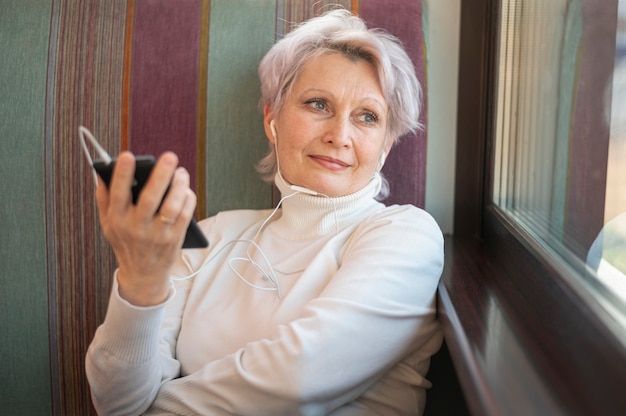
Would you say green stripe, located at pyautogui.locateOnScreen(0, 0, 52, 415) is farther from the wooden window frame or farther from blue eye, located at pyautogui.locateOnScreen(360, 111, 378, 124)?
the wooden window frame

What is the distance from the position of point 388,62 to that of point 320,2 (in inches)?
11.9

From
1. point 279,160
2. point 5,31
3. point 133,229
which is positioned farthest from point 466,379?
point 5,31

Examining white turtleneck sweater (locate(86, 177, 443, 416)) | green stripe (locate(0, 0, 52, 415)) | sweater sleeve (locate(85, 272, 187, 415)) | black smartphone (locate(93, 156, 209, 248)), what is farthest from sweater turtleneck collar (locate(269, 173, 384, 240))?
green stripe (locate(0, 0, 52, 415))

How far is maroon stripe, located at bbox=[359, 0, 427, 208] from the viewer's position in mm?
1511

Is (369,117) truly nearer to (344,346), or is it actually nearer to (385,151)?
(385,151)

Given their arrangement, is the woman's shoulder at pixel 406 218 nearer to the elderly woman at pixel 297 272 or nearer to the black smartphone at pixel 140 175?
the elderly woman at pixel 297 272

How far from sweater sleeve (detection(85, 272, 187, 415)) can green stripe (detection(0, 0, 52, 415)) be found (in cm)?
46

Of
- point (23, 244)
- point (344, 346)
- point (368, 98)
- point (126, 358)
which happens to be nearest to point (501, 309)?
point (344, 346)

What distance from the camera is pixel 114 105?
1.52 m

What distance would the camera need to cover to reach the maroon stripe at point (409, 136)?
4.96 ft

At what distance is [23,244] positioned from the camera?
1503 mm

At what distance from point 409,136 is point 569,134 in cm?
53

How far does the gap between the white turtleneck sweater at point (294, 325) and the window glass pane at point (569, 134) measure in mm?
231

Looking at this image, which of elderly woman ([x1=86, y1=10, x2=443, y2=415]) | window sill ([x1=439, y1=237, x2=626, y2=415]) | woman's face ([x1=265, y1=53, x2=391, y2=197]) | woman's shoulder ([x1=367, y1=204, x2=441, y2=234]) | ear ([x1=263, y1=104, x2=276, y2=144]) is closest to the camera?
window sill ([x1=439, y1=237, x2=626, y2=415])
